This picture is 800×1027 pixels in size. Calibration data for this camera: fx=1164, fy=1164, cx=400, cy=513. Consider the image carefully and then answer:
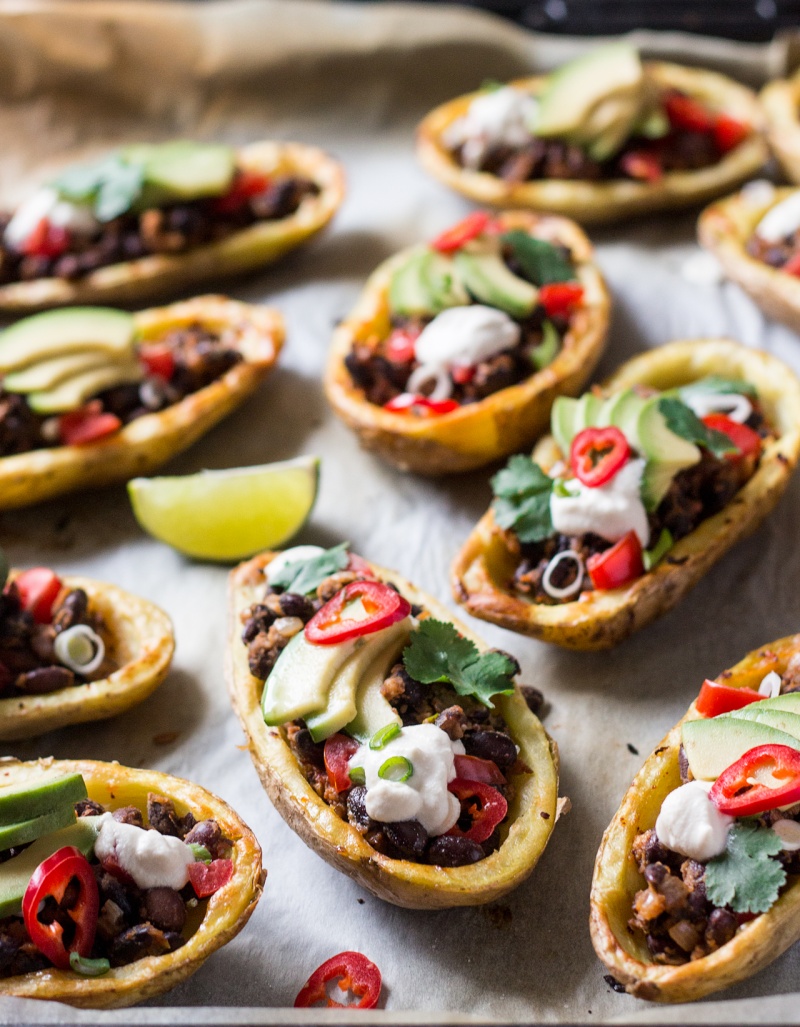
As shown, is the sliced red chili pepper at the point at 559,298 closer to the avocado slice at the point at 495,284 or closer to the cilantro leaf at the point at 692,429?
the avocado slice at the point at 495,284

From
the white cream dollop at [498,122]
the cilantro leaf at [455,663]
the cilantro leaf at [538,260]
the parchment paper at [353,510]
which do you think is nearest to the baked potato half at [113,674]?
the parchment paper at [353,510]

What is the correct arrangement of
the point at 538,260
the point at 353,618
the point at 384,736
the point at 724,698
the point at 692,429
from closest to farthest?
the point at 384,736 → the point at 724,698 → the point at 353,618 → the point at 692,429 → the point at 538,260

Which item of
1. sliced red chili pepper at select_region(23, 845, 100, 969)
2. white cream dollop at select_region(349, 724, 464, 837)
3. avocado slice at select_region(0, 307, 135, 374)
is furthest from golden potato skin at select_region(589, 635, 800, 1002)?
avocado slice at select_region(0, 307, 135, 374)

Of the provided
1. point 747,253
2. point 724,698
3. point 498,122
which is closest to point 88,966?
point 724,698

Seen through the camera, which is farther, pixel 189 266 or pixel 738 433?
pixel 189 266

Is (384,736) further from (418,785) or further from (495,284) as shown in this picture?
(495,284)

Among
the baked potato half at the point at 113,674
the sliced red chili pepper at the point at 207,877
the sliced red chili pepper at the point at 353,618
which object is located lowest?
the baked potato half at the point at 113,674

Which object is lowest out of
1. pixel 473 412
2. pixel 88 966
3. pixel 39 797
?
pixel 88 966

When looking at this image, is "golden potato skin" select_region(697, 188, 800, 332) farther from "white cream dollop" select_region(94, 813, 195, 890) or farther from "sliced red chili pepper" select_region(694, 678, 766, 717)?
"white cream dollop" select_region(94, 813, 195, 890)
